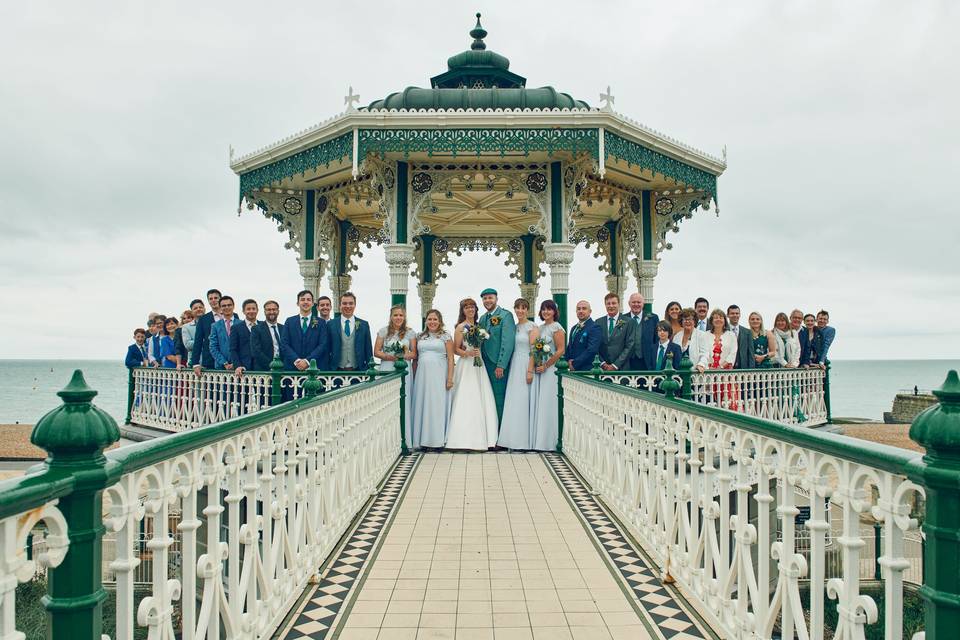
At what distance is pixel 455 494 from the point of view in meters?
6.34

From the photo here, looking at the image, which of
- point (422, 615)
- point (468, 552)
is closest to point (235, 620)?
point (422, 615)

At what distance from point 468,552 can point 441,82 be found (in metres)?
10.6

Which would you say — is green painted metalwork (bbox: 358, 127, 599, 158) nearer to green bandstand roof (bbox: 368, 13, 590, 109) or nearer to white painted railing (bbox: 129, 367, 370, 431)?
green bandstand roof (bbox: 368, 13, 590, 109)

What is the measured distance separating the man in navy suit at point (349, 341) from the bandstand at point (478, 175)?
7.20ft

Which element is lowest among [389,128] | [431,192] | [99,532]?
[99,532]

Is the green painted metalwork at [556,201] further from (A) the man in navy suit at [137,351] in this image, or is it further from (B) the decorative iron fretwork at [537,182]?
(A) the man in navy suit at [137,351]

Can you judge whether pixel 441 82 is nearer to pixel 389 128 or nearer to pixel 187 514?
pixel 389 128

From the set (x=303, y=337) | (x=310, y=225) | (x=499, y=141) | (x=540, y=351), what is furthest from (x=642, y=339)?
(x=310, y=225)

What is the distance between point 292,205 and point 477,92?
14.8ft

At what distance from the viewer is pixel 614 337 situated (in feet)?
27.5

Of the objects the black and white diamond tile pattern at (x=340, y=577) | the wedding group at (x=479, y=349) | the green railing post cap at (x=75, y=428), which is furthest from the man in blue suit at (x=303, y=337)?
the green railing post cap at (x=75, y=428)

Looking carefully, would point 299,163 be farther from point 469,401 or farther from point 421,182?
point 469,401

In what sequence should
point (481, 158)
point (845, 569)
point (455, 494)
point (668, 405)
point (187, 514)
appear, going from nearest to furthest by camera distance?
point (845, 569), point (187, 514), point (668, 405), point (455, 494), point (481, 158)

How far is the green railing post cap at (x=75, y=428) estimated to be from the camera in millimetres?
1628
